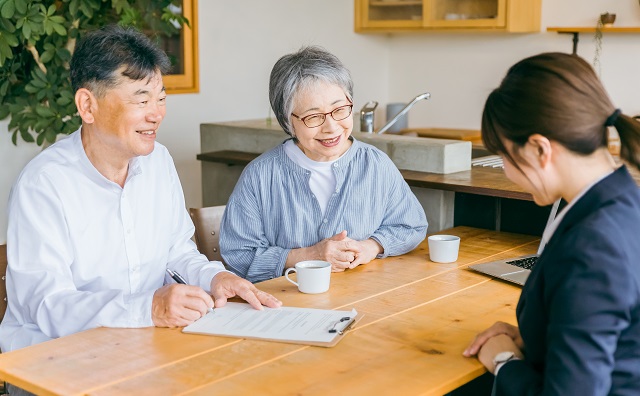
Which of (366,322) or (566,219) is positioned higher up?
(566,219)

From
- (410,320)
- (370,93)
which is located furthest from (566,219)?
(370,93)

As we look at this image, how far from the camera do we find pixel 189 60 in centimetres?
482

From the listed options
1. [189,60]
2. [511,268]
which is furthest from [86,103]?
[189,60]

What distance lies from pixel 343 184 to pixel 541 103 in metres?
1.11

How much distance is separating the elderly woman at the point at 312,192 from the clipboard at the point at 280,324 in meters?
0.43

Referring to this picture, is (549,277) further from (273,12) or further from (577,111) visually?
(273,12)

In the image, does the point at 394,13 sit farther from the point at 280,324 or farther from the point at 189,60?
the point at 280,324

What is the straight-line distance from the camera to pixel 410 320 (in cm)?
178

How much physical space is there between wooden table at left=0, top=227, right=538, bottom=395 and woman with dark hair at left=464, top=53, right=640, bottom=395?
Result: 0.74 ft

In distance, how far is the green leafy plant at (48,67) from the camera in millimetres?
3732

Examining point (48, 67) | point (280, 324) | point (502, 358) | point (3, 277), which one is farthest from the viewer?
point (48, 67)

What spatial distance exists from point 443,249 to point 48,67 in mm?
2357

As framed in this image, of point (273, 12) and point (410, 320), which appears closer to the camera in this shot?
point (410, 320)

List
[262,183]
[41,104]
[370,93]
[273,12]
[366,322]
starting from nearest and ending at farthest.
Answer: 1. [366,322]
2. [262,183]
3. [41,104]
4. [273,12]
5. [370,93]
